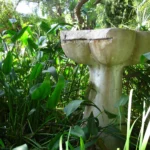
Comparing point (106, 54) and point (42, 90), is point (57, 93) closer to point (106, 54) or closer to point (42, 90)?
point (42, 90)

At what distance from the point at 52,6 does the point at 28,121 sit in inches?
254

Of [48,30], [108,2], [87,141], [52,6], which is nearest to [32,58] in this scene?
[48,30]

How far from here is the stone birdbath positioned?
67 centimetres

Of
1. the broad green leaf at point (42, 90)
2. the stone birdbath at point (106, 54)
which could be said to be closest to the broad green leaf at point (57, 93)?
the broad green leaf at point (42, 90)

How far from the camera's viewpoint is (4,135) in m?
0.74

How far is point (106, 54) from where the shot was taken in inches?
27.3

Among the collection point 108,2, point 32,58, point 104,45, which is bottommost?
point 32,58

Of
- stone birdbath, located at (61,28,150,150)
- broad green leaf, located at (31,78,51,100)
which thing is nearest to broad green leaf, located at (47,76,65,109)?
broad green leaf, located at (31,78,51,100)

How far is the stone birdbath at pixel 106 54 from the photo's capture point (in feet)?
2.21

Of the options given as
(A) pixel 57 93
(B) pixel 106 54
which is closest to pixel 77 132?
(A) pixel 57 93

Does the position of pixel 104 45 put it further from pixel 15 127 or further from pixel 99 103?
pixel 15 127

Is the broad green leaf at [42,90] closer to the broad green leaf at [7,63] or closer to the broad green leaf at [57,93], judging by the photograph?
the broad green leaf at [57,93]

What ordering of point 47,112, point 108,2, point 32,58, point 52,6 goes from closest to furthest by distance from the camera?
point 47,112 → point 32,58 → point 108,2 → point 52,6

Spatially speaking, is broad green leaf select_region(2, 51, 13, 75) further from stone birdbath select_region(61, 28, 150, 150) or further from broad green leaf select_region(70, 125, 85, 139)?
broad green leaf select_region(70, 125, 85, 139)
